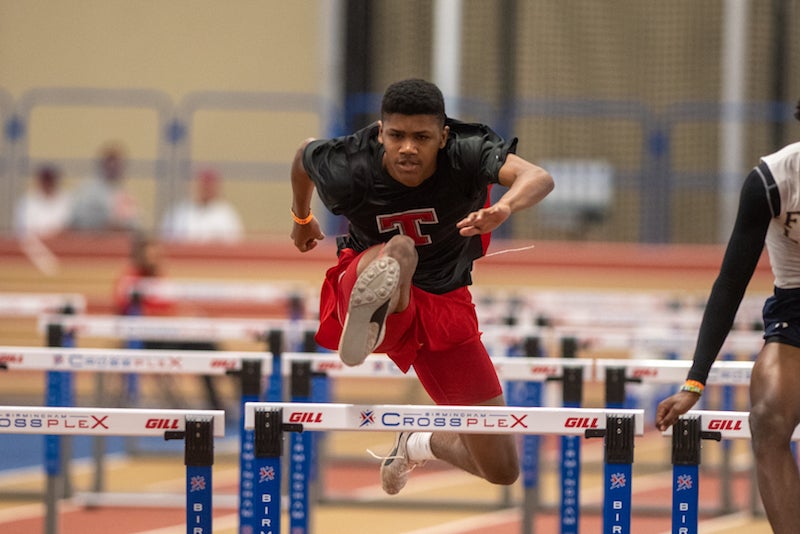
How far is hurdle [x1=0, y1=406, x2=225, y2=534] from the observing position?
464 centimetres

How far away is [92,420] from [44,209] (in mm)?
11178

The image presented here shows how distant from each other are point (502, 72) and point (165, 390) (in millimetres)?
6746

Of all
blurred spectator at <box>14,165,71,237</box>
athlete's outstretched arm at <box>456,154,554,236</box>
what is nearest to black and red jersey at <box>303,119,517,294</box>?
athlete's outstretched arm at <box>456,154,554,236</box>

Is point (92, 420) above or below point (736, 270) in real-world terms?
below

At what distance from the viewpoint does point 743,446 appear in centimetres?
1209

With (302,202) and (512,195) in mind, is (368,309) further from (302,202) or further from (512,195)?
(302,202)

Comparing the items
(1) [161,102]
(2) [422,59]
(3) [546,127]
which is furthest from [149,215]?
(3) [546,127]

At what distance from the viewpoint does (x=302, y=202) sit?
225 inches

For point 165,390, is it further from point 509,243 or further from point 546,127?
point 546,127

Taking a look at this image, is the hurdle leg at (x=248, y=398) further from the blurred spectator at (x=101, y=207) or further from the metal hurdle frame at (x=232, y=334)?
the blurred spectator at (x=101, y=207)

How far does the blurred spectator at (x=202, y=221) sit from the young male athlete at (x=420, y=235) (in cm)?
947

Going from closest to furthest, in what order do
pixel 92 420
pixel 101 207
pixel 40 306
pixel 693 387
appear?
pixel 92 420 < pixel 693 387 < pixel 40 306 < pixel 101 207

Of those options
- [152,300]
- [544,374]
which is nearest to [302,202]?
[544,374]

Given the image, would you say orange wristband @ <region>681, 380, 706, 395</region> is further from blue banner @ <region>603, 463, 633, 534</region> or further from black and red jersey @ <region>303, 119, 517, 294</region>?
black and red jersey @ <region>303, 119, 517, 294</region>
